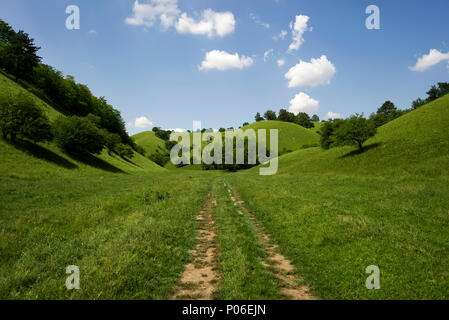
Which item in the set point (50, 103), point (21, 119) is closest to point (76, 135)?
point (21, 119)

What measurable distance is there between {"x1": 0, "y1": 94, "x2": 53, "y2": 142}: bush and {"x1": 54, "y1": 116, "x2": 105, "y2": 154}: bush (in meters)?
5.92

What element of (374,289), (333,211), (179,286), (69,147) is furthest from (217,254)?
(69,147)

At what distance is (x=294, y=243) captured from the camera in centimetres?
914

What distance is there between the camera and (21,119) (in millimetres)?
35219

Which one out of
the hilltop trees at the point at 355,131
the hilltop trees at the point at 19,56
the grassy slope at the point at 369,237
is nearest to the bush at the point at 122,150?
the hilltop trees at the point at 19,56

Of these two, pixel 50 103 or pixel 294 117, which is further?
pixel 294 117

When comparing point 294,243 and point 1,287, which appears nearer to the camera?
point 1,287

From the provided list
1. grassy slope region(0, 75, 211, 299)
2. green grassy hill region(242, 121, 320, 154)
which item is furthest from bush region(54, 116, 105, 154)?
green grassy hill region(242, 121, 320, 154)

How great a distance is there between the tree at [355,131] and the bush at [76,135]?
5379 centimetres

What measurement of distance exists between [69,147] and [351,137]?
59.1 metres

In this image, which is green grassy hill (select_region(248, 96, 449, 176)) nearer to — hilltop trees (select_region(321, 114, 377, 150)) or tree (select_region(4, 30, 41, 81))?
hilltop trees (select_region(321, 114, 377, 150))

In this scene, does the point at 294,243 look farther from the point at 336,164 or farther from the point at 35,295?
the point at 336,164

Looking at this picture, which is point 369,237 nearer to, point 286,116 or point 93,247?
point 93,247

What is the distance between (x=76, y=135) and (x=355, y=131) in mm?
57560
